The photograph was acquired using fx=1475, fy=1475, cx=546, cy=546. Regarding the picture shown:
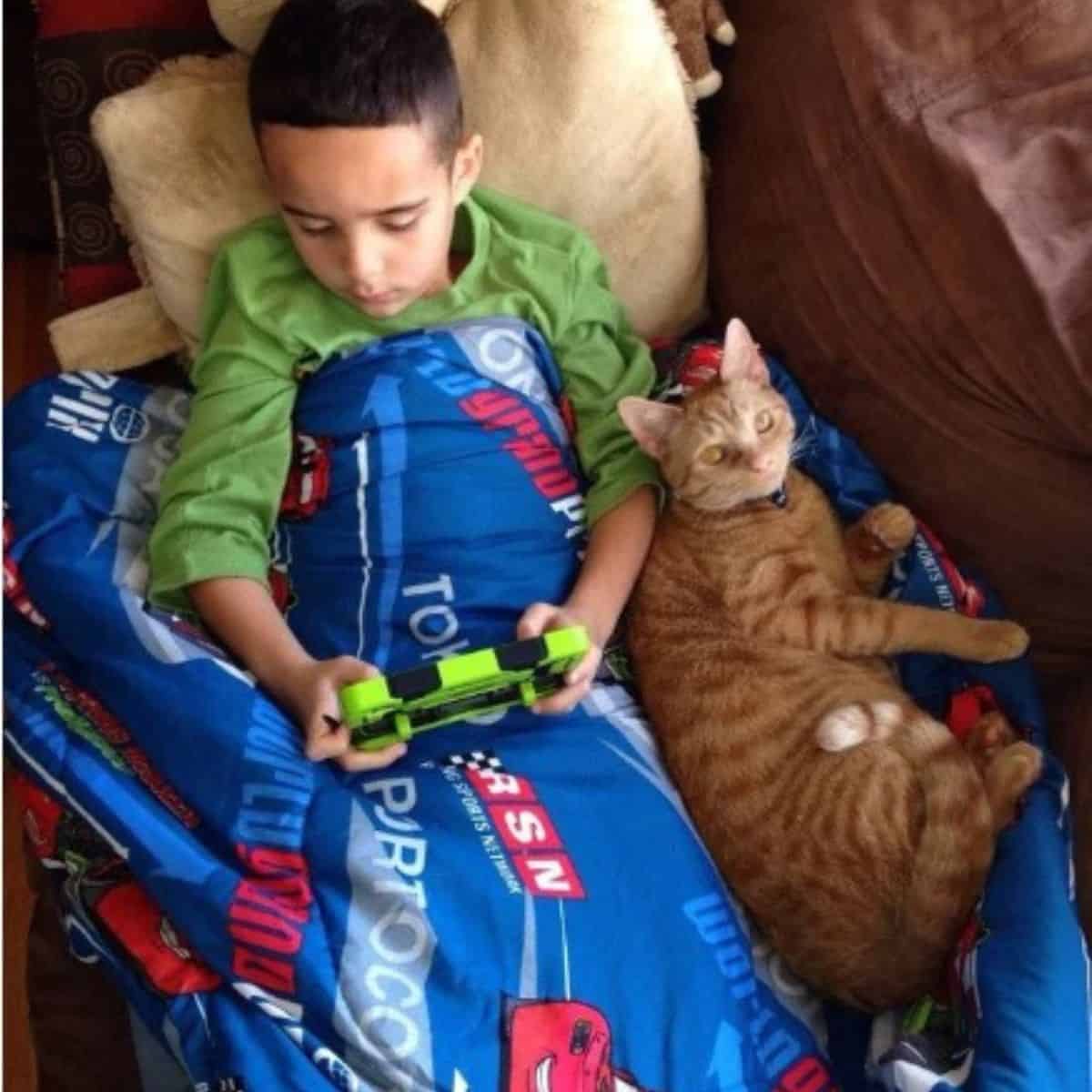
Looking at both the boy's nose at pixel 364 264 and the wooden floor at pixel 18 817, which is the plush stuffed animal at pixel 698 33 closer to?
the boy's nose at pixel 364 264

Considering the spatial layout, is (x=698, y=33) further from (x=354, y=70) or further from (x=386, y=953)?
(x=386, y=953)

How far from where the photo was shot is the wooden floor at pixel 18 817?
1567mm

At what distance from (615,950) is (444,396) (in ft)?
1.61

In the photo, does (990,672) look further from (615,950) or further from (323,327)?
(323,327)

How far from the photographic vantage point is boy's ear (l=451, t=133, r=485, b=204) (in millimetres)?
1260

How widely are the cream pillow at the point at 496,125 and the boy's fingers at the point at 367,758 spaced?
0.48 metres

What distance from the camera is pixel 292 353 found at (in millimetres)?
1297

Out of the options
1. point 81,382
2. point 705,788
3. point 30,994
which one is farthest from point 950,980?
point 81,382

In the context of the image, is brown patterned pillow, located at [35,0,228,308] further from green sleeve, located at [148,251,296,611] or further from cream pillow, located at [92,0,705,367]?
green sleeve, located at [148,251,296,611]

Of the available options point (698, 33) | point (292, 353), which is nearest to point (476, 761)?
point (292, 353)

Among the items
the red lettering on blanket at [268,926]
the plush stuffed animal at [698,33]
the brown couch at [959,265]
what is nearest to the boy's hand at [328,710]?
the red lettering on blanket at [268,926]

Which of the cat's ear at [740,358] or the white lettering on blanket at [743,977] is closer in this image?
the white lettering on blanket at [743,977]

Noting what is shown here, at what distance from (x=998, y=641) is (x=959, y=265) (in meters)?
0.32

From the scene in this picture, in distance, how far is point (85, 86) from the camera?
4.50 ft
